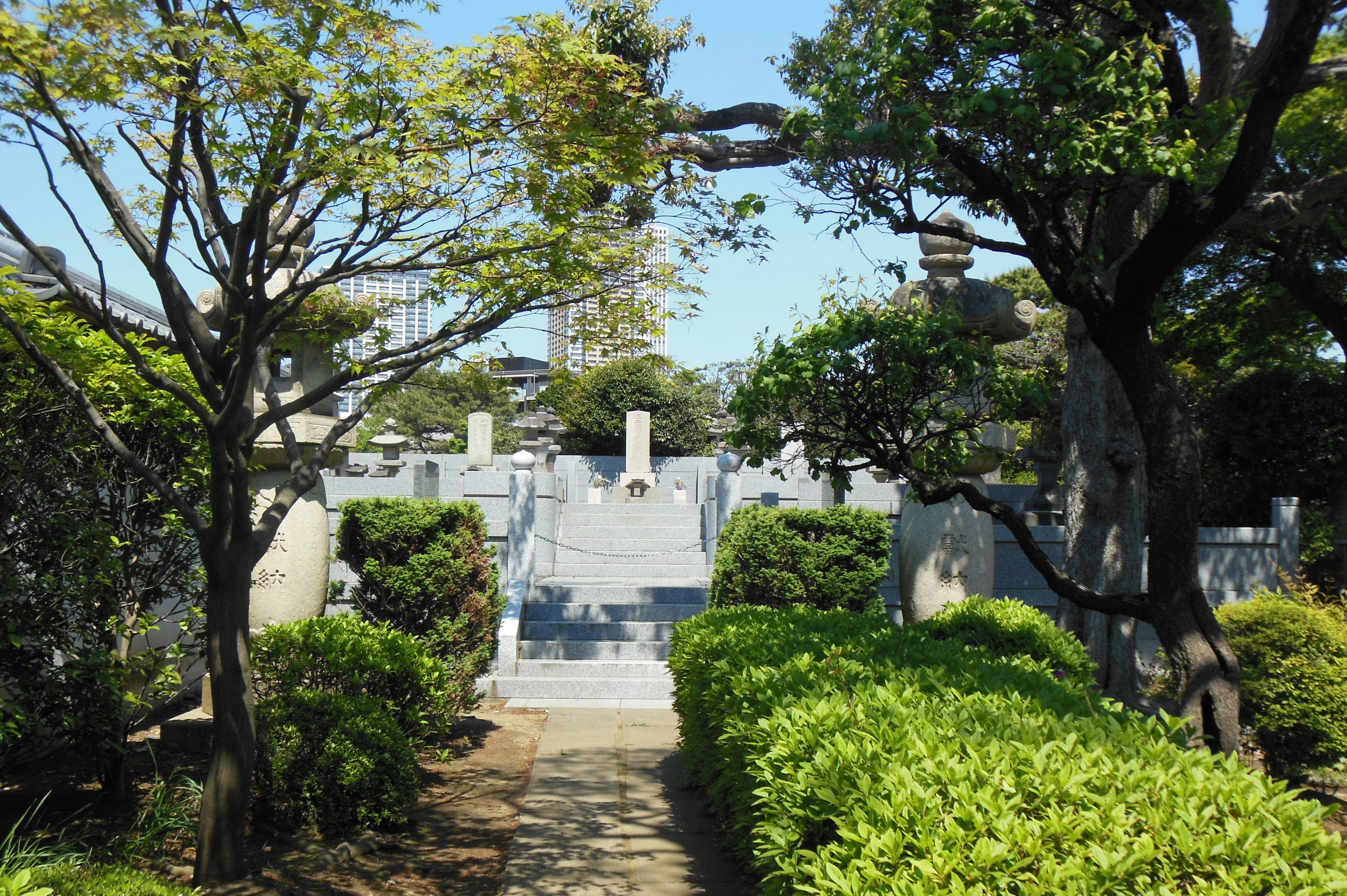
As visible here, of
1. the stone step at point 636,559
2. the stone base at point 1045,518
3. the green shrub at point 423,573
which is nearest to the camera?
the green shrub at point 423,573

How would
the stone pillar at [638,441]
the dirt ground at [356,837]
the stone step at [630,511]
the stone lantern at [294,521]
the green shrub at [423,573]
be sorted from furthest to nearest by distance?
the stone pillar at [638,441] < the stone step at [630,511] < the green shrub at [423,573] < the stone lantern at [294,521] < the dirt ground at [356,837]

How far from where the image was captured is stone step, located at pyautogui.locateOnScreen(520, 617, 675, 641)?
38.9ft

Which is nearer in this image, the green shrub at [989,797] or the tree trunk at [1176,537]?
the green shrub at [989,797]

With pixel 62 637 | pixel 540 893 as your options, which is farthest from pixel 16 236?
pixel 540 893

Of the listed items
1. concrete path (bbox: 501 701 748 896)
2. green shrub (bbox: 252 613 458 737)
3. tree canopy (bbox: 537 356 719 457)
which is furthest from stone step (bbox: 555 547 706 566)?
tree canopy (bbox: 537 356 719 457)

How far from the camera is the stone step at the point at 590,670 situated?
11.0 meters

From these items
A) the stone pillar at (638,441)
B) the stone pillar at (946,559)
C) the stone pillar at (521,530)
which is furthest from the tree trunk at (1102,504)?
the stone pillar at (638,441)

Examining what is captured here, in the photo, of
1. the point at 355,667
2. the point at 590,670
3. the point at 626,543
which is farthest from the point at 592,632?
the point at 355,667

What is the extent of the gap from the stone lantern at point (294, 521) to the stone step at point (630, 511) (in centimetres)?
760

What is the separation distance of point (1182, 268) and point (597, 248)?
10.6 metres

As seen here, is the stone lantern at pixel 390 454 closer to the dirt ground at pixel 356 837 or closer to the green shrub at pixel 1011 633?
the dirt ground at pixel 356 837

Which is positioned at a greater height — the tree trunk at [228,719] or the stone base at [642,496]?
the stone base at [642,496]

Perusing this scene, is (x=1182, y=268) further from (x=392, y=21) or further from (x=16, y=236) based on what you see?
(x=16, y=236)

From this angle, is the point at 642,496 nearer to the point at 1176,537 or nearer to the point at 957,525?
the point at 957,525
